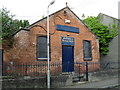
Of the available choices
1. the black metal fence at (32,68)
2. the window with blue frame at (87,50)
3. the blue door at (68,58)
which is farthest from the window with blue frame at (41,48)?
the window with blue frame at (87,50)

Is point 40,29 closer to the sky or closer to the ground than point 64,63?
closer to the sky

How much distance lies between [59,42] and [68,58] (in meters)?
1.70

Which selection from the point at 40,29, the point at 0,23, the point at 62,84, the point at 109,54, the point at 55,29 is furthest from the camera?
the point at 109,54

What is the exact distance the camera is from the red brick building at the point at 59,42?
11.2 meters

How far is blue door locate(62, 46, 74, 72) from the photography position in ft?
42.0

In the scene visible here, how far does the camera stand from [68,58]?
44.0 feet

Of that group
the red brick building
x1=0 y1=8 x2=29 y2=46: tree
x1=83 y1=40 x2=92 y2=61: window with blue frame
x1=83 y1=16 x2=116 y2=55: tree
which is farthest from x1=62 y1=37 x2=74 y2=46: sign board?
x1=83 y1=16 x2=116 y2=55: tree

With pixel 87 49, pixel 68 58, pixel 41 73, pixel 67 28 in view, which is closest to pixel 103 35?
pixel 87 49

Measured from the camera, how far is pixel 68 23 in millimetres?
13680

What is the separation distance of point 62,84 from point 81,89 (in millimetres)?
1459

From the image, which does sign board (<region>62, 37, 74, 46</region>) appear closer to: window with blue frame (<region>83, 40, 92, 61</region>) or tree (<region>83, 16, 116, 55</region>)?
window with blue frame (<region>83, 40, 92, 61</region>)

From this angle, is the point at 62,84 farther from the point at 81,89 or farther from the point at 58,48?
the point at 58,48

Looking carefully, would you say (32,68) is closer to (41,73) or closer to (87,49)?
(41,73)

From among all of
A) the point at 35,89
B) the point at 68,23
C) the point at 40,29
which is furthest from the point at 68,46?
the point at 35,89
